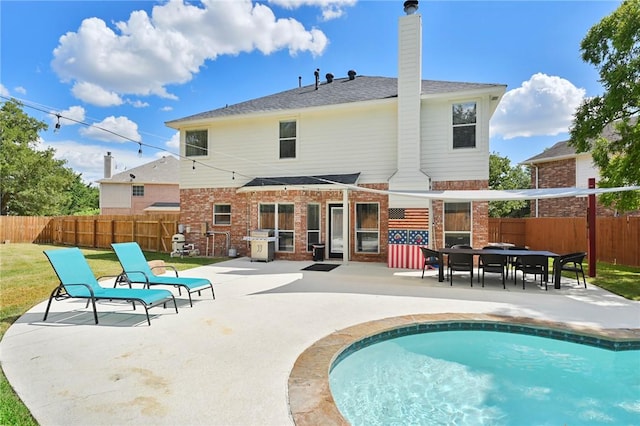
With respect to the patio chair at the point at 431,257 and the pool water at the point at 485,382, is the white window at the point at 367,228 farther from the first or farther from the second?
the pool water at the point at 485,382

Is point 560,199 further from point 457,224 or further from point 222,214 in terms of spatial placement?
point 222,214

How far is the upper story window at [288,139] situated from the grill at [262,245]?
11.5ft

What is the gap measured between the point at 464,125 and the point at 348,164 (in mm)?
4526

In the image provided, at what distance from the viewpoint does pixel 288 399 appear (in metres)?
3.33

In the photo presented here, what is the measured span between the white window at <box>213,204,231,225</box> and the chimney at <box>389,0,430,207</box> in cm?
759

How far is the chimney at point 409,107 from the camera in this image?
12.2 metres

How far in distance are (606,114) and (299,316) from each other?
1190cm

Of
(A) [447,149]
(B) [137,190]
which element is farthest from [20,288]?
(B) [137,190]

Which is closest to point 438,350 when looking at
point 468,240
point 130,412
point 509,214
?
point 130,412

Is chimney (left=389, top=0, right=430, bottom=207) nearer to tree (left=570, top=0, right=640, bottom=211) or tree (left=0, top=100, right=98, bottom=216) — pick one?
tree (left=570, top=0, right=640, bottom=211)

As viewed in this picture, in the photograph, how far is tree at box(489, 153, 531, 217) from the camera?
35.7 metres

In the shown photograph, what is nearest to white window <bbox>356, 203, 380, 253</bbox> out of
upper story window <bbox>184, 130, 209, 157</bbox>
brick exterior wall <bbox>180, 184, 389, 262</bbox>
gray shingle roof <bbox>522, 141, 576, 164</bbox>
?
brick exterior wall <bbox>180, 184, 389, 262</bbox>

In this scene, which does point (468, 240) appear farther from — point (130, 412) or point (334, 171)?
point (130, 412)

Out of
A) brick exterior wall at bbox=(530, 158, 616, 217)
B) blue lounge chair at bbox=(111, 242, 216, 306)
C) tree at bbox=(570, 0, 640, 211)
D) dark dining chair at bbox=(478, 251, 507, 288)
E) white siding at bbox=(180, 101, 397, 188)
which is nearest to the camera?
blue lounge chair at bbox=(111, 242, 216, 306)
